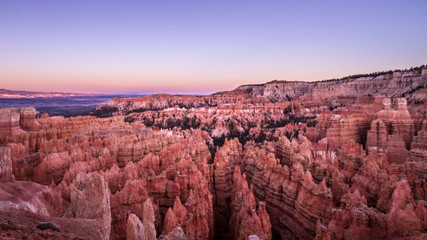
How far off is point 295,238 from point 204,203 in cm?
426

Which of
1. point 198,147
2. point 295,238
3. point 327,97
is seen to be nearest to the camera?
point 295,238

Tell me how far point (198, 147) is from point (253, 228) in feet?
43.2

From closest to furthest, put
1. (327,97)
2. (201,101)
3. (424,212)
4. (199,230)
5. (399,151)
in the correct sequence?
(424,212) → (199,230) → (399,151) → (327,97) → (201,101)

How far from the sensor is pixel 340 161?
1573cm

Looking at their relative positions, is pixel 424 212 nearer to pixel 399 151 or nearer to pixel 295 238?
pixel 295 238

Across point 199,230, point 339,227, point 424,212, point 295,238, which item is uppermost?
point 424,212

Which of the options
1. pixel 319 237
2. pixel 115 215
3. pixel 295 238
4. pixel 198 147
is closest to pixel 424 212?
pixel 319 237

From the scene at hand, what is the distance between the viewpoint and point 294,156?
1578 centimetres

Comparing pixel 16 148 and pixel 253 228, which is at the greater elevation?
pixel 16 148

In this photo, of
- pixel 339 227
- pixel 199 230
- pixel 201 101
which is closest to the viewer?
pixel 339 227

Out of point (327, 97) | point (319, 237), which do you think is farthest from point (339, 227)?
point (327, 97)

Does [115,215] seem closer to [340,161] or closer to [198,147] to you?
[198,147]

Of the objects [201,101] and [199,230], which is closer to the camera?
[199,230]

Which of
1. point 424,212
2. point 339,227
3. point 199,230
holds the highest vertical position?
point 424,212
